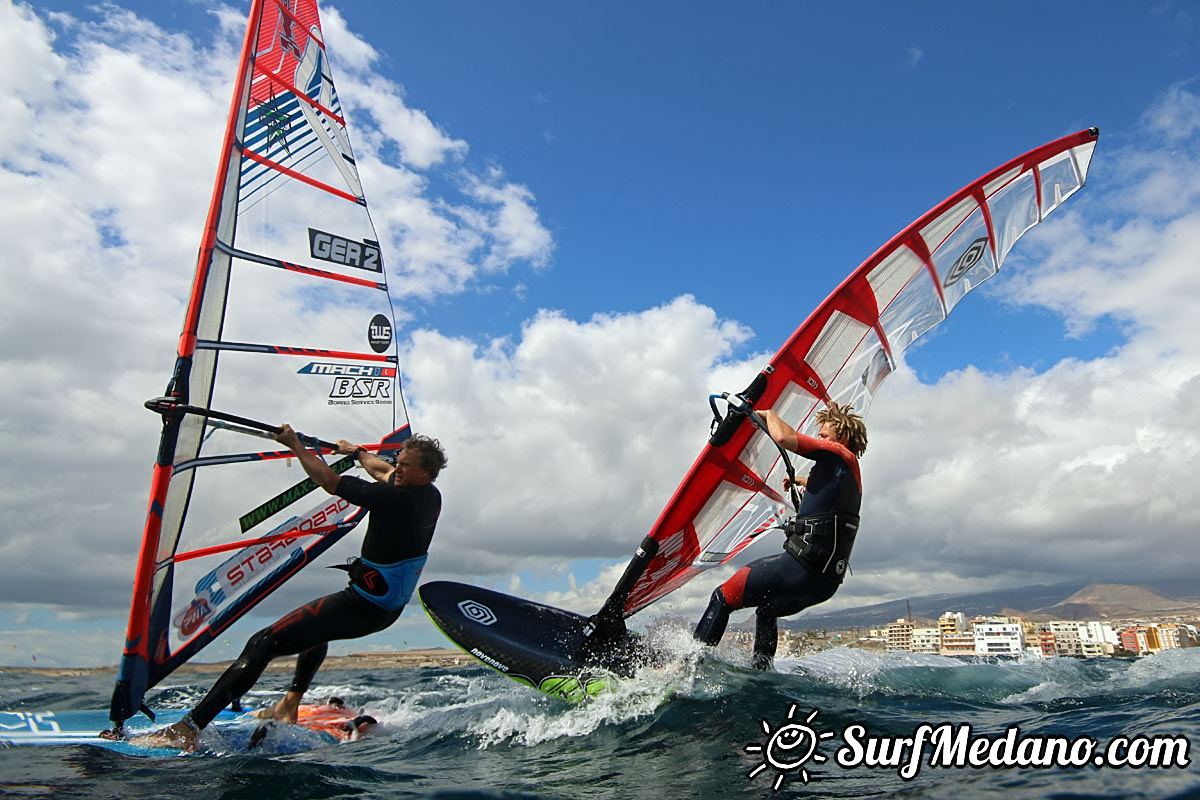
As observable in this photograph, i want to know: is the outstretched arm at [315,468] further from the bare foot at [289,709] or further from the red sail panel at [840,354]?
the red sail panel at [840,354]

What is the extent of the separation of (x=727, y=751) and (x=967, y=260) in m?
Answer: 5.49

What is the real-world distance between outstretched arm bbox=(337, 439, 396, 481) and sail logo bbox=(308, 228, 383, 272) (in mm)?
1997

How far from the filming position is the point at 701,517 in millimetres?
6305

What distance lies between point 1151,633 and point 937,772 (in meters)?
104

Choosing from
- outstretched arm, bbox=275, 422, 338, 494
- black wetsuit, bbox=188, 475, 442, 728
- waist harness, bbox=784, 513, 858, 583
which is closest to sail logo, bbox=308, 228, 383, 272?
outstretched arm, bbox=275, 422, 338, 494

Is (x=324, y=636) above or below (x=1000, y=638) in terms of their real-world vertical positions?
above

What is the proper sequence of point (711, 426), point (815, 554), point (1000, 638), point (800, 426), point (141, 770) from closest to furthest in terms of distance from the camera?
point (141, 770)
point (815, 554)
point (711, 426)
point (800, 426)
point (1000, 638)

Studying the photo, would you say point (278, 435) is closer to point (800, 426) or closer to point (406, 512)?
point (406, 512)

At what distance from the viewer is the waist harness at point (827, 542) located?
496 centimetres

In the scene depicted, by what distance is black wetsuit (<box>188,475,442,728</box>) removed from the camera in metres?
4.98

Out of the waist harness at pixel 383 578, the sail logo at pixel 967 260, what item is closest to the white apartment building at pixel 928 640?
the sail logo at pixel 967 260

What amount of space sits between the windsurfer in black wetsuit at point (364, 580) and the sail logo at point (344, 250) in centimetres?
255

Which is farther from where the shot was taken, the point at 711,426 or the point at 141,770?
the point at 711,426

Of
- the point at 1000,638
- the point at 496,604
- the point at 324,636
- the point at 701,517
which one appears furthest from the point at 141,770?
the point at 1000,638
